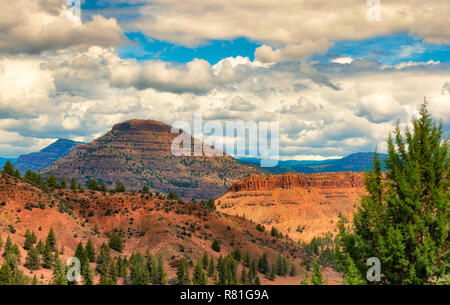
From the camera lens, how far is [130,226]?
12344cm

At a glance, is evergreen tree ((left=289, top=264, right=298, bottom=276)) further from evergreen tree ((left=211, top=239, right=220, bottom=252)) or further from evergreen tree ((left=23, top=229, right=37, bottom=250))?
evergreen tree ((left=23, top=229, right=37, bottom=250))

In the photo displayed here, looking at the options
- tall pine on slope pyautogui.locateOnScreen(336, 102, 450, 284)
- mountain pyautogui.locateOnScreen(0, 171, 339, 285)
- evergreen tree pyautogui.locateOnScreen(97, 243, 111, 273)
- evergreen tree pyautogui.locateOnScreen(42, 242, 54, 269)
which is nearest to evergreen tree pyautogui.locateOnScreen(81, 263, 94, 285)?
mountain pyautogui.locateOnScreen(0, 171, 339, 285)

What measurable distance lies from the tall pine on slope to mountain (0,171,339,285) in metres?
67.1

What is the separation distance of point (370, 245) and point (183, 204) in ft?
410

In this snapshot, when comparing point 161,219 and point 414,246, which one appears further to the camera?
point 161,219

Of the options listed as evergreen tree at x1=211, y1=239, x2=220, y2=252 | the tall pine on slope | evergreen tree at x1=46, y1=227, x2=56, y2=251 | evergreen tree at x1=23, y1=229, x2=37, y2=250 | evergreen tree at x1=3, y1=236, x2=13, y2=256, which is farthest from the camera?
evergreen tree at x1=211, y1=239, x2=220, y2=252

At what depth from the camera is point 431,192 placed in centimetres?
2222

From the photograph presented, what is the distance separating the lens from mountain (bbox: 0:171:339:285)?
327 feet

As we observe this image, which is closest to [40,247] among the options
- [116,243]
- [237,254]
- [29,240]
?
[29,240]

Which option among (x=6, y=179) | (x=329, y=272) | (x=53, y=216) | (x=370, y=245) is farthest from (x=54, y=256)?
(x=329, y=272)

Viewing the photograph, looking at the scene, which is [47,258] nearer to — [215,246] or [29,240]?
[29,240]

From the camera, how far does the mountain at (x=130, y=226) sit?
99.8 meters

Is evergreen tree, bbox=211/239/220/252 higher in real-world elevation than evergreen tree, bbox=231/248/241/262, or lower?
higher
